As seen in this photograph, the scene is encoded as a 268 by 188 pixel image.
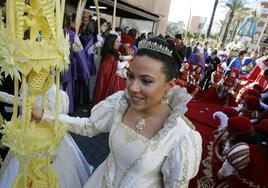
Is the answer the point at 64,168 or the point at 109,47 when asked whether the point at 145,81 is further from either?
the point at 109,47

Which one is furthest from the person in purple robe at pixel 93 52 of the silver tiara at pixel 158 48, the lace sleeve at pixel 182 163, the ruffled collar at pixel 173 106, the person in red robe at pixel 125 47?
the lace sleeve at pixel 182 163

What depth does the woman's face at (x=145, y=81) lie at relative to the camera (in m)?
0.94

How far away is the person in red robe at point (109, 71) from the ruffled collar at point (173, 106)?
2325 millimetres

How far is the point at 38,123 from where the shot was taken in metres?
1.02

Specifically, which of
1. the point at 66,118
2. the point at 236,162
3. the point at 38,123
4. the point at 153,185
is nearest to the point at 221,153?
the point at 236,162

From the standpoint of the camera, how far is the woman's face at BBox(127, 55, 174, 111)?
3.10ft

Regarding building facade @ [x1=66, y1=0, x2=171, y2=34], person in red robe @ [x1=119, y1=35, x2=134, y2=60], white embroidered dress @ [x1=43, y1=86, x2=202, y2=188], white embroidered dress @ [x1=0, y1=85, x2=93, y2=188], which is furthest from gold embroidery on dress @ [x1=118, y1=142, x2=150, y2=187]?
building facade @ [x1=66, y1=0, x2=171, y2=34]

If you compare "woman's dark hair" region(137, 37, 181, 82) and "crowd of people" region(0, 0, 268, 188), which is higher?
"woman's dark hair" region(137, 37, 181, 82)

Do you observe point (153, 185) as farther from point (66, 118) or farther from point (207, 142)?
point (207, 142)

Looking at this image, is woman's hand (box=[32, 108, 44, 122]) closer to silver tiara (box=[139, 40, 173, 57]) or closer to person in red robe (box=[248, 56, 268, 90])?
silver tiara (box=[139, 40, 173, 57])

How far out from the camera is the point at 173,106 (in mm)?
1082

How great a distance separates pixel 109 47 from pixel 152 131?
8.16ft

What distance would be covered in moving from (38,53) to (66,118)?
1.49ft

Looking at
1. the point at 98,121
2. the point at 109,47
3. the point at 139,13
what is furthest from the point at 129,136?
the point at 139,13
